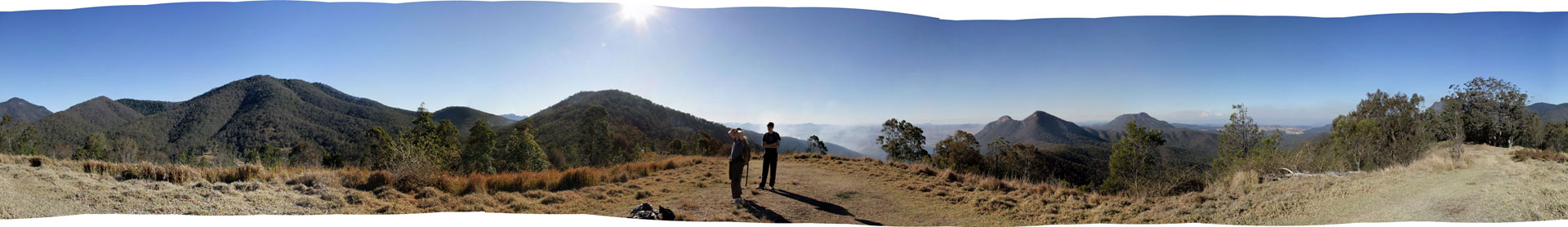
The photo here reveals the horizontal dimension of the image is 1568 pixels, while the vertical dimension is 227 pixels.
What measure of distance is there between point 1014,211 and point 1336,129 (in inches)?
238

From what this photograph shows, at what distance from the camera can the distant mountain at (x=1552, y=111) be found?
360 cm

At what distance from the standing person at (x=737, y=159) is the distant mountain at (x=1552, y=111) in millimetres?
6784

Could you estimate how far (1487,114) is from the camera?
4594 millimetres

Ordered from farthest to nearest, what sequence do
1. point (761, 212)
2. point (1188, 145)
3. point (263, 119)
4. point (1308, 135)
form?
1. point (1188, 145)
2. point (263, 119)
3. point (1308, 135)
4. point (761, 212)

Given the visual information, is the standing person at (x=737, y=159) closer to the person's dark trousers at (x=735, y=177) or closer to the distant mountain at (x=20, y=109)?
the person's dark trousers at (x=735, y=177)

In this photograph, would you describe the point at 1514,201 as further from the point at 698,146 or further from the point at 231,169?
the point at 698,146

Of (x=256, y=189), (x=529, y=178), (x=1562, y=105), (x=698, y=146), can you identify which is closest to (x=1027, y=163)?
(x=698, y=146)

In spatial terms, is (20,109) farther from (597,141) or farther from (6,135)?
(597,141)

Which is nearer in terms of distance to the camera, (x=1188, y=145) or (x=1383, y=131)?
(x=1383, y=131)

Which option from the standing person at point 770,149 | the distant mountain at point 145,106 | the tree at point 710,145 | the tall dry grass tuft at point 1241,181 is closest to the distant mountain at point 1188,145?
the tall dry grass tuft at point 1241,181

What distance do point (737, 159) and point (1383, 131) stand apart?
28.6ft

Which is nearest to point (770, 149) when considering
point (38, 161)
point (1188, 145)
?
point (38, 161)

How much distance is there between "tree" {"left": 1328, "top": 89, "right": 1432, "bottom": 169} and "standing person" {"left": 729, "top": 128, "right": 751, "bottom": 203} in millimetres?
6350

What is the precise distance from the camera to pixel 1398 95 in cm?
507
